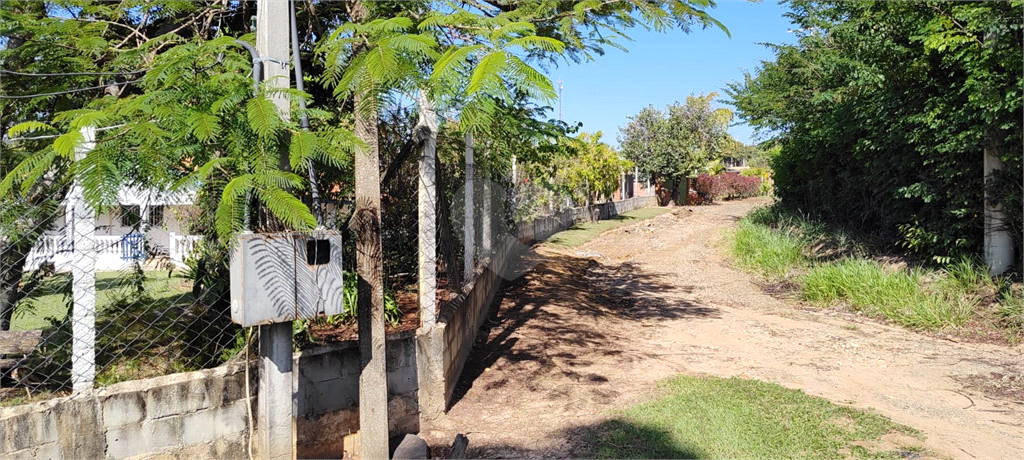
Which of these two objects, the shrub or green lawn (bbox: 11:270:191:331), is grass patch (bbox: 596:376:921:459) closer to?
green lawn (bbox: 11:270:191:331)

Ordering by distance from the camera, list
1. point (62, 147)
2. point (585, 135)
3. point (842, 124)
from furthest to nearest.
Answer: point (585, 135), point (842, 124), point (62, 147)

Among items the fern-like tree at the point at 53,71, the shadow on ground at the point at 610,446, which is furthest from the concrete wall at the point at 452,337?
the fern-like tree at the point at 53,71

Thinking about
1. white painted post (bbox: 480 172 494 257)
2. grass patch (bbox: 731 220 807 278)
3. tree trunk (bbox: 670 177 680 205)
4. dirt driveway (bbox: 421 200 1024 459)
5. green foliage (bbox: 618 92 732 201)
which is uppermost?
green foliage (bbox: 618 92 732 201)

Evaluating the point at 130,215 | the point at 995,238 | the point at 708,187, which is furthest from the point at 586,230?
the point at 708,187

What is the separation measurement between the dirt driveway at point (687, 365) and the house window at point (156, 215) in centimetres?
239

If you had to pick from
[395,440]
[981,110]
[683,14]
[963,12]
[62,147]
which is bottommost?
[395,440]

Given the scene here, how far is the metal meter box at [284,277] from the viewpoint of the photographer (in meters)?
3.31

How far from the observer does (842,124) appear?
12.1 m

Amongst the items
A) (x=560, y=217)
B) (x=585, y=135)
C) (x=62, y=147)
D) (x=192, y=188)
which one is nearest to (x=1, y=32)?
(x=62, y=147)

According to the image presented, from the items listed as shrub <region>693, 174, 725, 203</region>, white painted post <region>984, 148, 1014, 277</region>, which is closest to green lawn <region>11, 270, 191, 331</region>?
white painted post <region>984, 148, 1014, 277</region>

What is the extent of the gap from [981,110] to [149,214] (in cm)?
930

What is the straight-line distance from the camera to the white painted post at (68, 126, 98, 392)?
3438 mm

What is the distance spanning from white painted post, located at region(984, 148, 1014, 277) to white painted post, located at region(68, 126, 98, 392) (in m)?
10.2

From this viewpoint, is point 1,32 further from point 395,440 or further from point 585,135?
point 585,135
